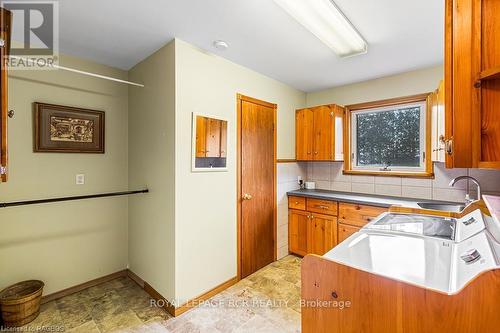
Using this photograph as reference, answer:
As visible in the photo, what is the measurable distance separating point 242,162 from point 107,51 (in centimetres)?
174

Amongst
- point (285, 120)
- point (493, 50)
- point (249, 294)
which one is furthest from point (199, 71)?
point (249, 294)

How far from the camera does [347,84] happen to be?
333 centimetres

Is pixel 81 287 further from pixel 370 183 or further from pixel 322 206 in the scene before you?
pixel 370 183

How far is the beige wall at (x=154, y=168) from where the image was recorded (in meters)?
2.13

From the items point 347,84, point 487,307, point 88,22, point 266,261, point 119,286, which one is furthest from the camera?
point 347,84

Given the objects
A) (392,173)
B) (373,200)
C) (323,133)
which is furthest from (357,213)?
(323,133)

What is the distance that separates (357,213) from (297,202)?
0.82m

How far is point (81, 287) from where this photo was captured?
97.1 inches

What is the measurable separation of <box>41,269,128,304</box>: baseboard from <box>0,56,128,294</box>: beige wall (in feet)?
0.15

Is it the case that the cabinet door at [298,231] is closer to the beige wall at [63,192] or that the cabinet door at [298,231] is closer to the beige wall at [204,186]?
the beige wall at [204,186]

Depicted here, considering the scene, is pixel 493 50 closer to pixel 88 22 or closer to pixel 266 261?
pixel 88 22

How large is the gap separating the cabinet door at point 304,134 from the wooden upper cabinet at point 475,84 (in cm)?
250

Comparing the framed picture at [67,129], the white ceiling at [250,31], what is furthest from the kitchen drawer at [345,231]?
the framed picture at [67,129]

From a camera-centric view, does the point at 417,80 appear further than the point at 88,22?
Yes
